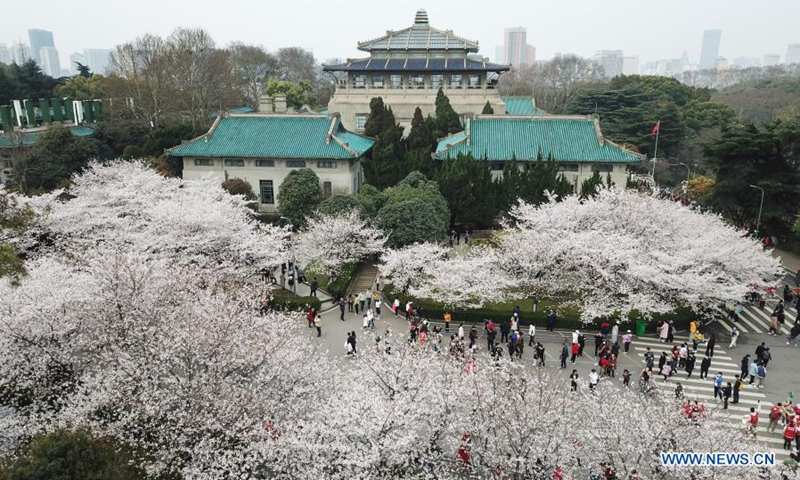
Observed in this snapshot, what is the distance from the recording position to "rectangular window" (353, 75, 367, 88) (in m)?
54.2

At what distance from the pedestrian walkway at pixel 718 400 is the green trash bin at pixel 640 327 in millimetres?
286

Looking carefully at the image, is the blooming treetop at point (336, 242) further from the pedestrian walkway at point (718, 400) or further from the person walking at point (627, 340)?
the pedestrian walkway at point (718, 400)

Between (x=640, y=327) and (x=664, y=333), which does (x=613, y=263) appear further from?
(x=664, y=333)

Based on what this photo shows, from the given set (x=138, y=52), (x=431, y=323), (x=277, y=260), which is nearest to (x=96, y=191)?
(x=277, y=260)

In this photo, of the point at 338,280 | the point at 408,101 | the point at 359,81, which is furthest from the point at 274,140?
the point at 408,101

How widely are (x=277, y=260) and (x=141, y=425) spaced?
12.4m

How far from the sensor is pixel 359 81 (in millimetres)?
54469

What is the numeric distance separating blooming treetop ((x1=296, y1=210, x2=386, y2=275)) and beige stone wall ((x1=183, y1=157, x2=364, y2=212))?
10088 mm

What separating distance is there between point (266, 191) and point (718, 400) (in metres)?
31.1

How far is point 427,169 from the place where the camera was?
38.2m

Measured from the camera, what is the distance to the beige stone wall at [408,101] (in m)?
53.0

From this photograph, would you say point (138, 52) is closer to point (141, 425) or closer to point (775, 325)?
point (141, 425)

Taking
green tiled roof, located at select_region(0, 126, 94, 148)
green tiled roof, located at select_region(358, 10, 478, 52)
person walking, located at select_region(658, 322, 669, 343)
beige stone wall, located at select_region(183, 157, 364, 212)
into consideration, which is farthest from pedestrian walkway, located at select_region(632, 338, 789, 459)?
green tiled roof, located at select_region(0, 126, 94, 148)

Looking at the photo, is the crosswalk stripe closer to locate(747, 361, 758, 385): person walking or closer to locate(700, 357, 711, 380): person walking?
locate(747, 361, 758, 385): person walking
